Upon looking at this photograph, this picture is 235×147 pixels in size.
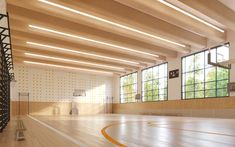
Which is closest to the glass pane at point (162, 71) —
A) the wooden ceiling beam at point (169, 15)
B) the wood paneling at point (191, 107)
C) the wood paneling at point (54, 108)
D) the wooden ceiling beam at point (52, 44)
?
the wooden ceiling beam at point (52, 44)

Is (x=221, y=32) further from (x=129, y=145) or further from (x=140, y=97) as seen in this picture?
(x=129, y=145)

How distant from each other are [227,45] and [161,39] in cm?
490

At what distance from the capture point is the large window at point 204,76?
16.5 metres

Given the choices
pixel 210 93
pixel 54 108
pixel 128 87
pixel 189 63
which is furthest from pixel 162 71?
pixel 54 108

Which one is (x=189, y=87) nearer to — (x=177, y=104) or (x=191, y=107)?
(x=191, y=107)

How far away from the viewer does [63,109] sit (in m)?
27.1

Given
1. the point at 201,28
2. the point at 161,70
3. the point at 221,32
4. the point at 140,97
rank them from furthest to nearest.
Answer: the point at 140,97, the point at 161,70, the point at 221,32, the point at 201,28

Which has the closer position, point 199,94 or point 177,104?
point 199,94

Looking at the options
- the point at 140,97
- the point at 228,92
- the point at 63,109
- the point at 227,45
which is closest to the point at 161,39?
the point at 227,45

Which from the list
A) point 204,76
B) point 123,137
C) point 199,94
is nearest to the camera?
point 123,137

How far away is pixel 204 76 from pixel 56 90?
56.3 feet

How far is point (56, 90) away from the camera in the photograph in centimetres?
2691

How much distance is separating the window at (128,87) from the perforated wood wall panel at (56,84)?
242cm

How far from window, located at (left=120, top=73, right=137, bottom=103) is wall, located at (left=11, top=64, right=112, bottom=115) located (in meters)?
2.43
